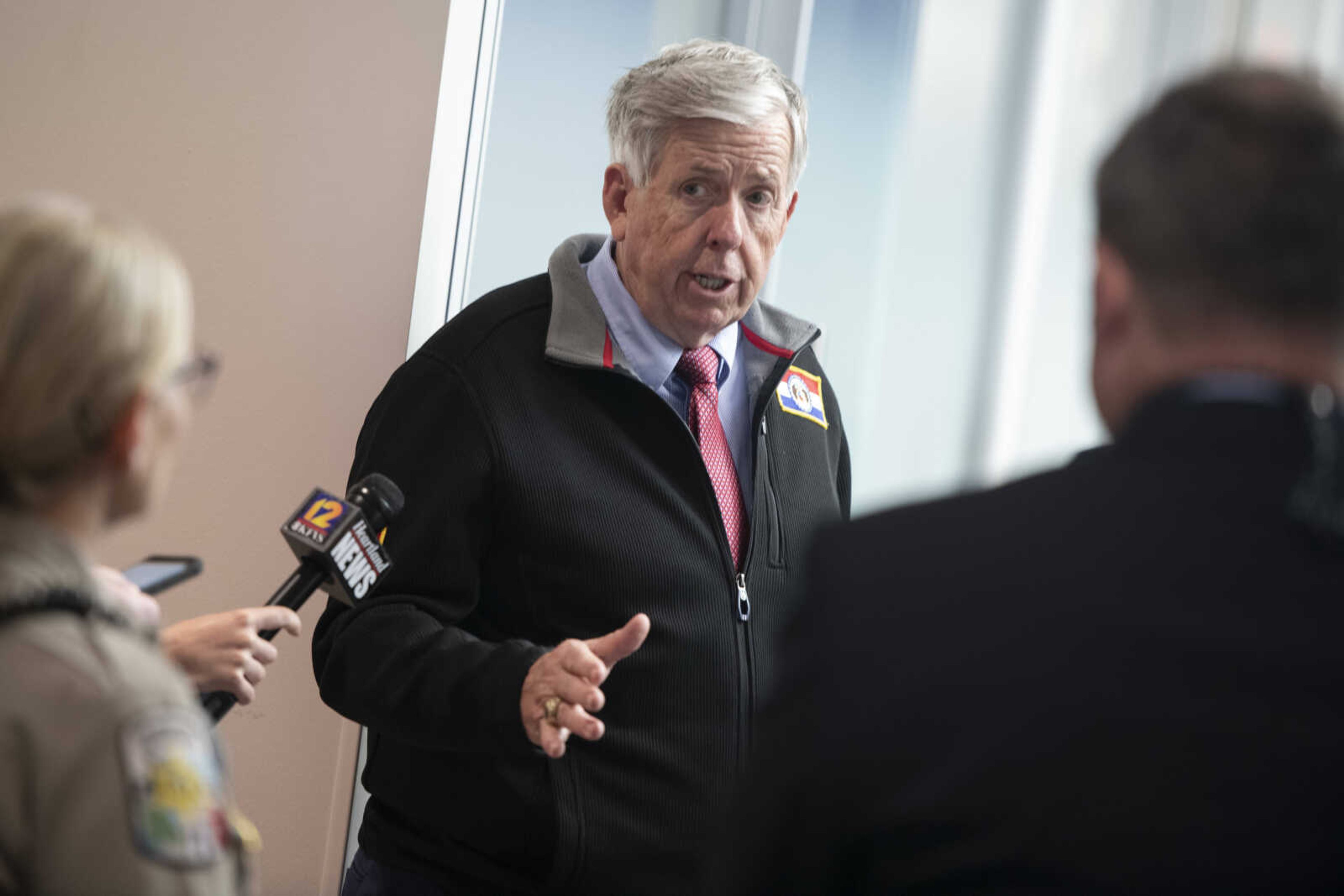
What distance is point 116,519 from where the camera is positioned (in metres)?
0.95

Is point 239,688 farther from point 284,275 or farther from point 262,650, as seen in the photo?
point 284,275

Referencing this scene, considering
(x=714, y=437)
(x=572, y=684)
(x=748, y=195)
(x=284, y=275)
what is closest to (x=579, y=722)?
(x=572, y=684)

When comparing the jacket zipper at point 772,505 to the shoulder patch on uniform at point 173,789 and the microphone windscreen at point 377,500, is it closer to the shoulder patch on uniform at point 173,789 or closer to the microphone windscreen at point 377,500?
the microphone windscreen at point 377,500

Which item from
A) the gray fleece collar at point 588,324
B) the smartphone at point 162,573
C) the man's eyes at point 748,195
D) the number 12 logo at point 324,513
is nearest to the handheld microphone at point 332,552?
the number 12 logo at point 324,513

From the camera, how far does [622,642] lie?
4.82 ft

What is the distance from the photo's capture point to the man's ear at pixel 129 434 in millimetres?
900

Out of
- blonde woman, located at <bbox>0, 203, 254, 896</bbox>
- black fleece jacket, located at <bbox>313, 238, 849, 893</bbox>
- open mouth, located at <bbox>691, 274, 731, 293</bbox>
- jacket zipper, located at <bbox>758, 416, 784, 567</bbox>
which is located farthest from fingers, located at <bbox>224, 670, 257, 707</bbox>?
open mouth, located at <bbox>691, 274, 731, 293</bbox>

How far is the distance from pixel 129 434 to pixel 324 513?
1.76 ft

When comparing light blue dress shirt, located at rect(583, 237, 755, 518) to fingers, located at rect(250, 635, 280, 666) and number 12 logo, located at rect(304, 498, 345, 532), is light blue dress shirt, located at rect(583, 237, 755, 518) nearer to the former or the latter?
number 12 logo, located at rect(304, 498, 345, 532)

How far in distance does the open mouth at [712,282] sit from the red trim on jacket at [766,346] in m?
0.16

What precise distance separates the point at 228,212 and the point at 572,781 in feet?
3.96

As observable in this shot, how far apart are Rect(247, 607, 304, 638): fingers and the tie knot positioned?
2.45 feet

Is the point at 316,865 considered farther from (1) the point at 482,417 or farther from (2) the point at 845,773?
(2) the point at 845,773

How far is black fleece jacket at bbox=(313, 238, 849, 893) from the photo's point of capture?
164 centimetres
